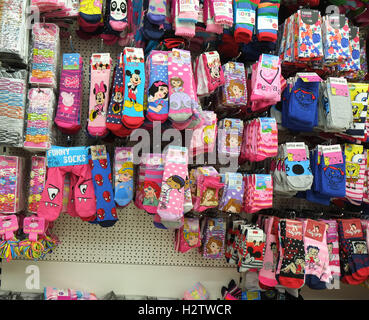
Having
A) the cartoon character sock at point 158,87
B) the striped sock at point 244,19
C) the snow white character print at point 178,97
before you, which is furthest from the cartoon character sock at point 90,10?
the striped sock at point 244,19

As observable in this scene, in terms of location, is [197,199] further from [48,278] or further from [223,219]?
[48,278]

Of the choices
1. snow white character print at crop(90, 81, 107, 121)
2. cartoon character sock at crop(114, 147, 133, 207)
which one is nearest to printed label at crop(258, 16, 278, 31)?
snow white character print at crop(90, 81, 107, 121)

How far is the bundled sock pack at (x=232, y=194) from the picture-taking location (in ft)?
8.75

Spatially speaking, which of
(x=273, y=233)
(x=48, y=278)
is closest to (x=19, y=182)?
(x=48, y=278)

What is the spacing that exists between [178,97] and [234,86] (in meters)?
0.59

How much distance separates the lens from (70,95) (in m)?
2.54

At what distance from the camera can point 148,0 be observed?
8.37ft

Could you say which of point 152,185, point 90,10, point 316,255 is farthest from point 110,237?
point 90,10

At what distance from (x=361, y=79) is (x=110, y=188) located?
2520 millimetres

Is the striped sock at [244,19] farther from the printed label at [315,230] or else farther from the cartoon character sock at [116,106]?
the printed label at [315,230]

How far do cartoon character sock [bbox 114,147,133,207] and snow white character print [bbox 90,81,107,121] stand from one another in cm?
29

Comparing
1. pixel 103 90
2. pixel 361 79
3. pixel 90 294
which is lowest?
pixel 90 294

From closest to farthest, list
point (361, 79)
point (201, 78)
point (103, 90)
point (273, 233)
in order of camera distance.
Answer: point (103, 90) → point (201, 78) → point (273, 233) → point (361, 79)

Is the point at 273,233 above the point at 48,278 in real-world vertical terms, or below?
above
